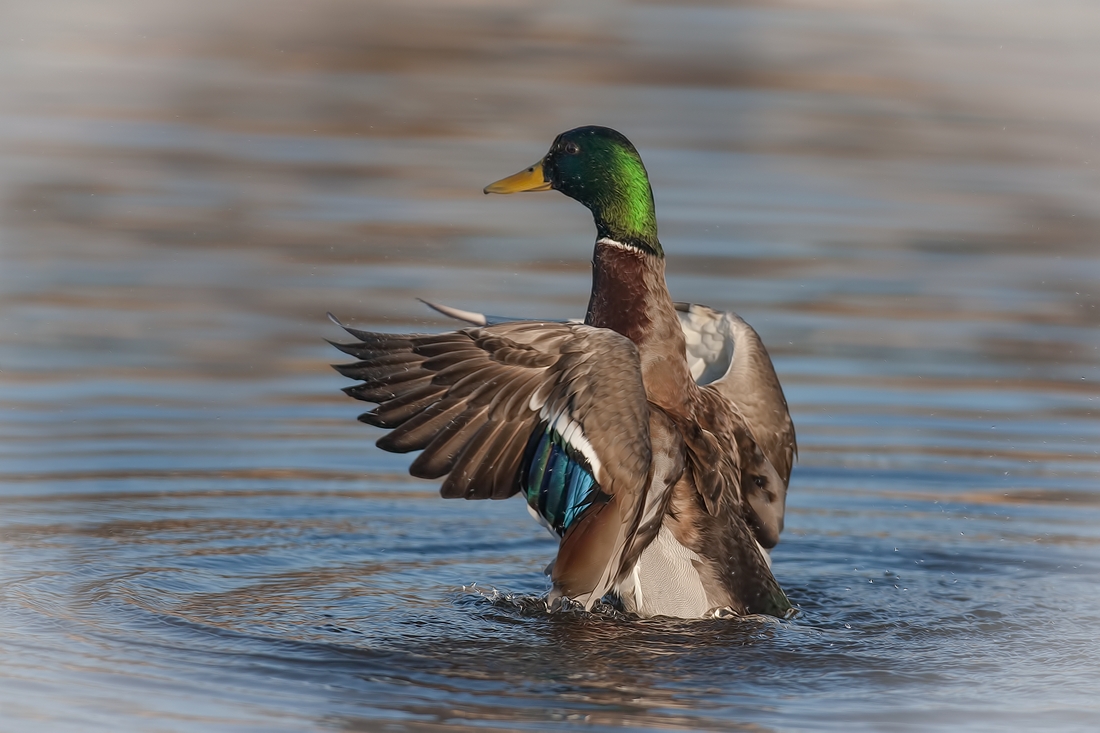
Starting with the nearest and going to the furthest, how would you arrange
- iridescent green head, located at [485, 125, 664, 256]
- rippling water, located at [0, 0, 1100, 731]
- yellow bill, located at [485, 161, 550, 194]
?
rippling water, located at [0, 0, 1100, 731] → iridescent green head, located at [485, 125, 664, 256] → yellow bill, located at [485, 161, 550, 194]

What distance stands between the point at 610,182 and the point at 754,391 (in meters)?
0.94

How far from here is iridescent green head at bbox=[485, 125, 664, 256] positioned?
20.5 feet

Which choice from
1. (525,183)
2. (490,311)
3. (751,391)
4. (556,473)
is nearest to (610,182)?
(525,183)

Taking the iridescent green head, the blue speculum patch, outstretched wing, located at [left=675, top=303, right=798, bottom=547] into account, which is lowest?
the blue speculum patch

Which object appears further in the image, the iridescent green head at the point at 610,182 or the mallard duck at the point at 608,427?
the iridescent green head at the point at 610,182

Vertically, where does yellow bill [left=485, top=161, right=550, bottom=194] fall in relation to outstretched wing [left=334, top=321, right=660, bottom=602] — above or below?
above

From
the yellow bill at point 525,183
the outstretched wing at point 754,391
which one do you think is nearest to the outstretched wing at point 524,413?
the outstretched wing at point 754,391

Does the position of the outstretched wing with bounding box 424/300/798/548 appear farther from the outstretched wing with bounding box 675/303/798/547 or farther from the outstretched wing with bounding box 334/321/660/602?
the outstretched wing with bounding box 334/321/660/602

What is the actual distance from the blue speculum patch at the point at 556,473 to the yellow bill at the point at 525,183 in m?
1.37

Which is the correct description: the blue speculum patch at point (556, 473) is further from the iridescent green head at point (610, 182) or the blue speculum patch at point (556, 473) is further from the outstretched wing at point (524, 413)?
the iridescent green head at point (610, 182)

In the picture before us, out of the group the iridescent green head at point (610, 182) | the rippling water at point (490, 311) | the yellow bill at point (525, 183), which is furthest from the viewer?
the yellow bill at point (525, 183)

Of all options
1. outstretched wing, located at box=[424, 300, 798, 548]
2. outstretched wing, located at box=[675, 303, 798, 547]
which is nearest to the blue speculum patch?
outstretched wing, located at box=[424, 300, 798, 548]

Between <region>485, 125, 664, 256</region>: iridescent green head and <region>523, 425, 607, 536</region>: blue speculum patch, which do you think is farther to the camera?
<region>485, 125, 664, 256</region>: iridescent green head

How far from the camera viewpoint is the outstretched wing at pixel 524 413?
5.45 meters
